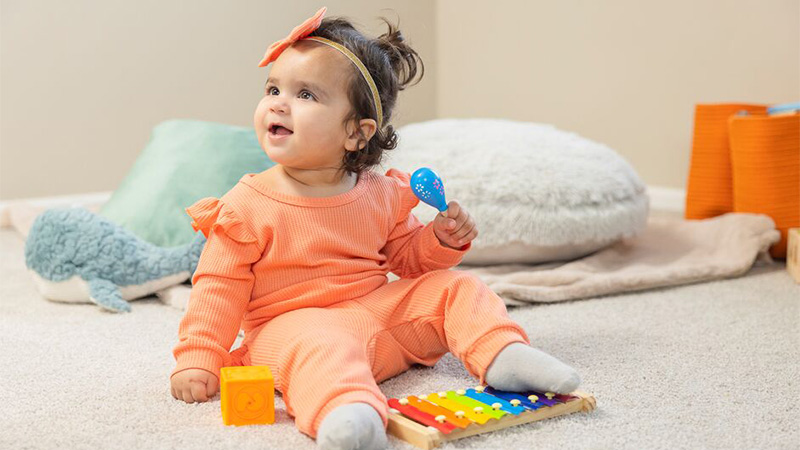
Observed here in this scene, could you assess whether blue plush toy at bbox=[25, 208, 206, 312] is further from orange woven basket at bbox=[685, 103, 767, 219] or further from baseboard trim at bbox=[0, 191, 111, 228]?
orange woven basket at bbox=[685, 103, 767, 219]

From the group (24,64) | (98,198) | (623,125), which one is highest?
(24,64)

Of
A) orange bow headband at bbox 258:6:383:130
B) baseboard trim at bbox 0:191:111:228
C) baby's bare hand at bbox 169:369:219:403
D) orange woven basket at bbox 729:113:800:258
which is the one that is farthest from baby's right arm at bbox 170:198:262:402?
baseboard trim at bbox 0:191:111:228

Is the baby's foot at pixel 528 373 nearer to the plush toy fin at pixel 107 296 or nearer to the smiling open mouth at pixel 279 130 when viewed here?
the smiling open mouth at pixel 279 130

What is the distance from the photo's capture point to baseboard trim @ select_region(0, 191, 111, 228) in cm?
230

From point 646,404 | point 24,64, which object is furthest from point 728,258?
point 24,64

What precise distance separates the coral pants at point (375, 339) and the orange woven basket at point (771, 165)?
3.28 feet

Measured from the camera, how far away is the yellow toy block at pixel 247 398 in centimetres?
94

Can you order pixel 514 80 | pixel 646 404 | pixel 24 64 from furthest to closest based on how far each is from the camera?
1. pixel 514 80
2. pixel 24 64
3. pixel 646 404

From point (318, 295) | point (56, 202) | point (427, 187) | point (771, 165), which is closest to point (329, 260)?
point (318, 295)

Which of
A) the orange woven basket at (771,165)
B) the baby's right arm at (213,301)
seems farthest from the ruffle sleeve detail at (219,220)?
the orange woven basket at (771,165)

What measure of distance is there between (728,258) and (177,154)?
108cm

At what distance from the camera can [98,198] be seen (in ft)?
7.94

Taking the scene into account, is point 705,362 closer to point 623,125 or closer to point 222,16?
point 623,125

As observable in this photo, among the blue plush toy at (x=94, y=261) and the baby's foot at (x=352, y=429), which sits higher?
the baby's foot at (x=352, y=429)
